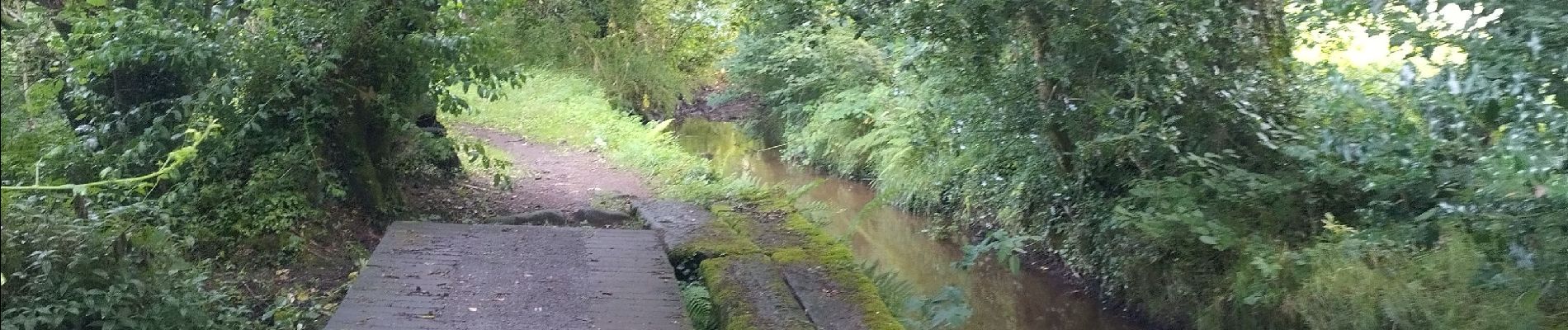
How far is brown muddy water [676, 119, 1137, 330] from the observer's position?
7.66m

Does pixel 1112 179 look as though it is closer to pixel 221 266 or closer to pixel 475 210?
pixel 475 210

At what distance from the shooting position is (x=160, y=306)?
12.4ft

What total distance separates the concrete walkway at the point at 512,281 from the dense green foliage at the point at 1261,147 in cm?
246

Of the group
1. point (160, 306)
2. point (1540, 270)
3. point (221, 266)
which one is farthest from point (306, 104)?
point (1540, 270)

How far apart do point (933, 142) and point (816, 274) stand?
399 cm

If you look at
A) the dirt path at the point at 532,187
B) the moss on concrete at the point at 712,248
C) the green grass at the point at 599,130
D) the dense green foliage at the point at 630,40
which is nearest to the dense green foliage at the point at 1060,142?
the green grass at the point at 599,130

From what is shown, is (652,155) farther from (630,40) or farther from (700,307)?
(630,40)

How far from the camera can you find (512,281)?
4.85 metres

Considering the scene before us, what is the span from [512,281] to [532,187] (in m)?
3.13

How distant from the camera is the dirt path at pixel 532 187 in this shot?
6.79 metres

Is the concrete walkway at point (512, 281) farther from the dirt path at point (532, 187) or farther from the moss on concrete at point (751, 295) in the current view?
the dirt path at point (532, 187)

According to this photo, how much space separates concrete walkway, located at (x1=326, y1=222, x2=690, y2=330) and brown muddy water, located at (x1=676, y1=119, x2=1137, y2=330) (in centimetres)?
301

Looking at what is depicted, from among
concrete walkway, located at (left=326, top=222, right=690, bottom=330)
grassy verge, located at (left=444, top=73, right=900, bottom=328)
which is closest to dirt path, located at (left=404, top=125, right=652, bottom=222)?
grassy verge, located at (left=444, top=73, right=900, bottom=328)

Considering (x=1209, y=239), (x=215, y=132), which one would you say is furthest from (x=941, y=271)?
(x=215, y=132)
